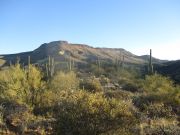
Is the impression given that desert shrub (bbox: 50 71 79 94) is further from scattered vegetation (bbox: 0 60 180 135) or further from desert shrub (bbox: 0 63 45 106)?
desert shrub (bbox: 0 63 45 106)

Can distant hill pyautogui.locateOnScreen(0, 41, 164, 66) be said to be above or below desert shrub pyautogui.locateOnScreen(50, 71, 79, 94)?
above

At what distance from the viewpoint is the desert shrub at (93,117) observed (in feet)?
46.9

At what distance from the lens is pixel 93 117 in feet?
47.4

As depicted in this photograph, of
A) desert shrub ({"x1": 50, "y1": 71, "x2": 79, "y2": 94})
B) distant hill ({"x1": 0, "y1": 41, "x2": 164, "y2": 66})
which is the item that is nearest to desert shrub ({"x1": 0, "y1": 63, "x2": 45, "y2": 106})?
desert shrub ({"x1": 50, "y1": 71, "x2": 79, "y2": 94})

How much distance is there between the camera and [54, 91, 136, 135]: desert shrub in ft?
46.9

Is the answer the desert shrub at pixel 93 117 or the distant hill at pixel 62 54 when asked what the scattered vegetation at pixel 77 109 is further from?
the distant hill at pixel 62 54

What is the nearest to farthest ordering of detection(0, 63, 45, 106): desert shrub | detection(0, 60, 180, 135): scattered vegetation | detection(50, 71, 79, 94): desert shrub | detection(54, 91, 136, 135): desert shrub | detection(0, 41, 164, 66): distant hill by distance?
detection(54, 91, 136, 135): desert shrub < detection(0, 60, 180, 135): scattered vegetation < detection(0, 63, 45, 106): desert shrub < detection(50, 71, 79, 94): desert shrub < detection(0, 41, 164, 66): distant hill

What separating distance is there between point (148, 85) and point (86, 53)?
7800 cm

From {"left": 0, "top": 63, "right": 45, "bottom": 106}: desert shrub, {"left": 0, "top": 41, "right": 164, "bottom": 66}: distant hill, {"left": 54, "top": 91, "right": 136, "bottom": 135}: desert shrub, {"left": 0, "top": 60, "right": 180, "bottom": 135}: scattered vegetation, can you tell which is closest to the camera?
{"left": 54, "top": 91, "right": 136, "bottom": 135}: desert shrub

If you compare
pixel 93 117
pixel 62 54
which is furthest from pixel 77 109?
pixel 62 54

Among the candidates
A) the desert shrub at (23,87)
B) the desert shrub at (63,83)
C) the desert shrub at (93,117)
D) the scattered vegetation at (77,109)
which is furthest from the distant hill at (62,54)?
the desert shrub at (93,117)

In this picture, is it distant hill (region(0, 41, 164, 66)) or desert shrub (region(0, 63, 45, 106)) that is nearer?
desert shrub (region(0, 63, 45, 106))

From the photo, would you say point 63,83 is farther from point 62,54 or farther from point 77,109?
point 62,54

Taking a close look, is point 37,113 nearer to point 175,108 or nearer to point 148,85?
point 175,108
